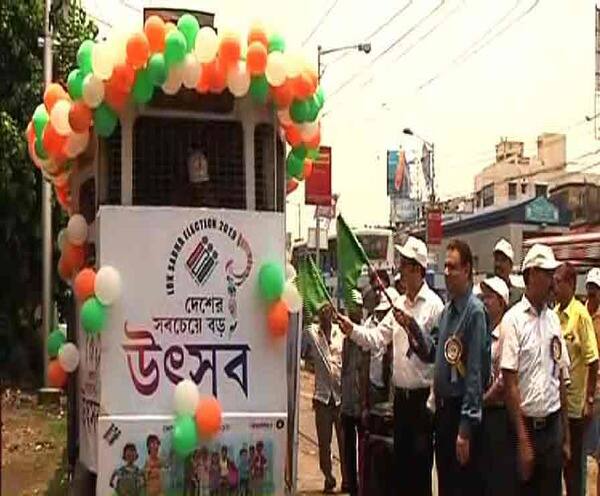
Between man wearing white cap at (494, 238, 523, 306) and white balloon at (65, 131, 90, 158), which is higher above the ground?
white balloon at (65, 131, 90, 158)

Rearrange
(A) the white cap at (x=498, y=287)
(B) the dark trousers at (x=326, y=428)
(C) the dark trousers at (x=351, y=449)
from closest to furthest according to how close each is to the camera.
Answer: (A) the white cap at (x=498, y=287) → (C) the dark trousers at (x=351, y=449) → (B) the dark trousers at (x=326, y=428)

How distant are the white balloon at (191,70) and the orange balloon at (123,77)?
280mm

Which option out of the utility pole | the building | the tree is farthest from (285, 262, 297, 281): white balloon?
the building

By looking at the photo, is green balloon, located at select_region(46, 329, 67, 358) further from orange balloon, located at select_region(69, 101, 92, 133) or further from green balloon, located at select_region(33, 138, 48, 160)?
orange balloon, located at select_region(69, 101, 92, 133)

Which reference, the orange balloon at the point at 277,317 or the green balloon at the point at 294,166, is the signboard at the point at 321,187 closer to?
the green balloon at the point at 294,166

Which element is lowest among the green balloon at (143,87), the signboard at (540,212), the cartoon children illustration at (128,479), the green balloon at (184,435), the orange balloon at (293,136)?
the cartoon children illustration at (128,479)

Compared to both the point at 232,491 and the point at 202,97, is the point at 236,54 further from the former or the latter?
the point at 232,491

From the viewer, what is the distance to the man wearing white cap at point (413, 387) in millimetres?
6840

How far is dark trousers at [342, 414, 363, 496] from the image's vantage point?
8.74 m

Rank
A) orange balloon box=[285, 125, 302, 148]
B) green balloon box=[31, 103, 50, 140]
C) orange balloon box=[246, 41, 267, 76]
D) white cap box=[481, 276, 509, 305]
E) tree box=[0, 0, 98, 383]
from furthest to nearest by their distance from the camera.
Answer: tree box=[0, 0, 98, 383] < white cap box=[481, 276, 509, 305] < green balloon box=[31, 103, 50, 140] < orange balloon box=[285, 125, 302, 148] < orange balloon box=[246, 41, 267, 76]

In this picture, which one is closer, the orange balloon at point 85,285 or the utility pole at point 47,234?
the orange balloon at point 85,285

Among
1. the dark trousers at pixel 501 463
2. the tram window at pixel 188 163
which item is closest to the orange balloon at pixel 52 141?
the tram window at pixel 188 163

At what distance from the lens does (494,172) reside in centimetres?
7494

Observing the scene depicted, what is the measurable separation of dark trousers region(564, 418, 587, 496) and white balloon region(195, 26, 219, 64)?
397 centimetres
